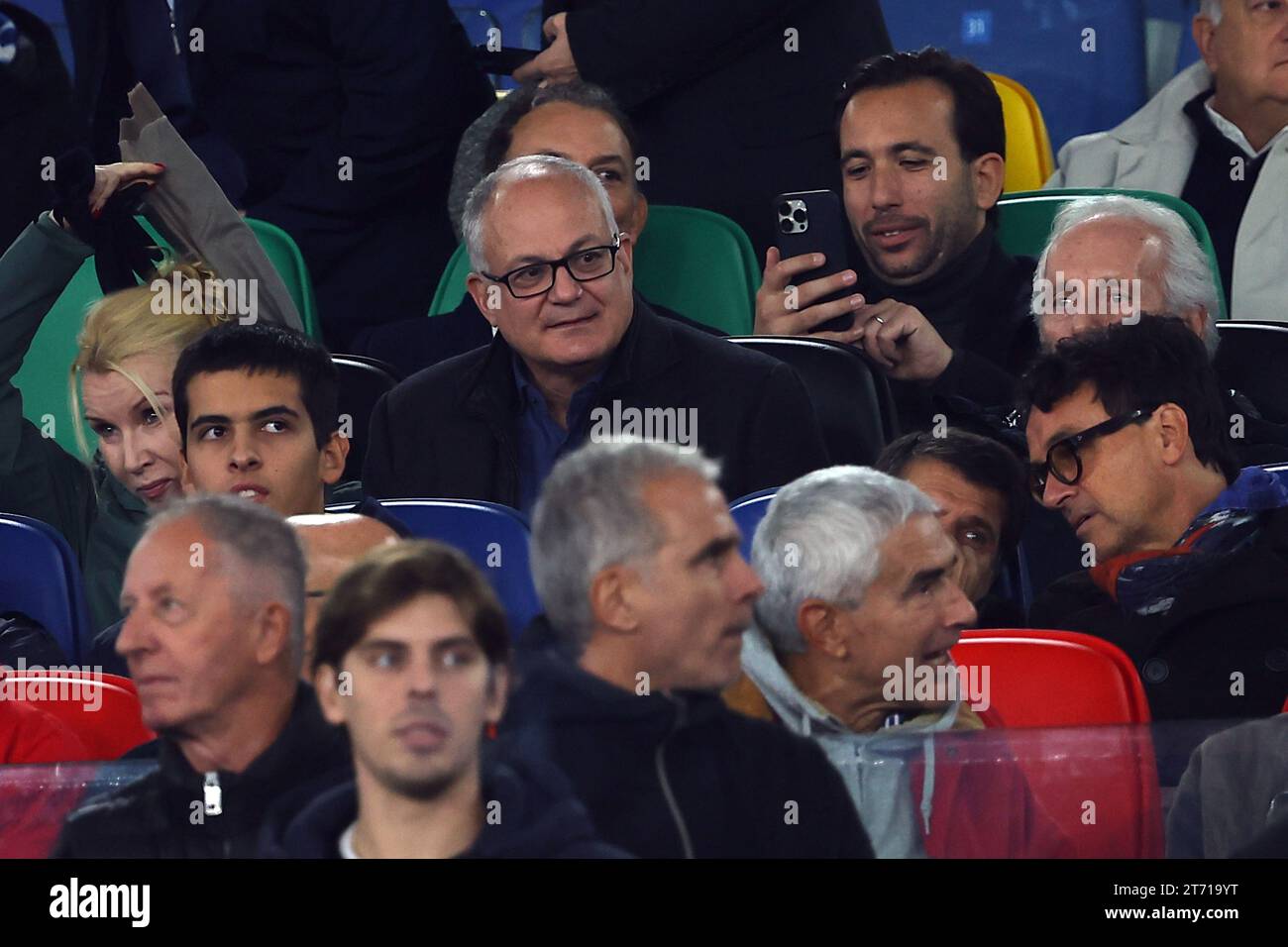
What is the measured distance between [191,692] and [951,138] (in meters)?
1.37

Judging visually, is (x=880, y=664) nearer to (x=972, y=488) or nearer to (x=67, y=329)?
(x=972, y=488)

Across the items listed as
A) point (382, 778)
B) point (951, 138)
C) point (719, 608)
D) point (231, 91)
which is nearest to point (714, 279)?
point (951, 138)

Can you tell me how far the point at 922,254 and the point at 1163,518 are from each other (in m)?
0.66

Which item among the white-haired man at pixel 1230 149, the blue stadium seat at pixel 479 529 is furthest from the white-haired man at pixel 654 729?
the white-haired man at pixel 1230 149

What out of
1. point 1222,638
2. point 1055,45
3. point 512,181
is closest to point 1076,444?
point 1222,638

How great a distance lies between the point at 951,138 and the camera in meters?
2.69

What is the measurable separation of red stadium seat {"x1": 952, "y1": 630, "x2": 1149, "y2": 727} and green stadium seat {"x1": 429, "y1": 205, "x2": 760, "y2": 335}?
3.28 feet

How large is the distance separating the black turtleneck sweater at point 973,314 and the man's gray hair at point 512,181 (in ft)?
1.46

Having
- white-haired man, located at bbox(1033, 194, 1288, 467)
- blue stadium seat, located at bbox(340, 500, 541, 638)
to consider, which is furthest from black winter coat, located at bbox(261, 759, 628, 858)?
white-haired man, located at bbox(1033, 194, 1288, 467)

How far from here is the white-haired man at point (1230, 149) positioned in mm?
2766

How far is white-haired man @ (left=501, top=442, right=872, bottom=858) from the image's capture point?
1.71 m

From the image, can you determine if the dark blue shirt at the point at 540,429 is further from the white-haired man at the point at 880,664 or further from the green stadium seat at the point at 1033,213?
the green stadium seat at the point at 1033,213

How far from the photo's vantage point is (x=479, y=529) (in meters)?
2.05

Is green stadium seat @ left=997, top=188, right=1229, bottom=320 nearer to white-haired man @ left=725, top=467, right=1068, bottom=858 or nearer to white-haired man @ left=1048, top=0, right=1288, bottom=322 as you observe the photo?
white-haired man @ left=1048, top=0, right=1288, bottom=322
